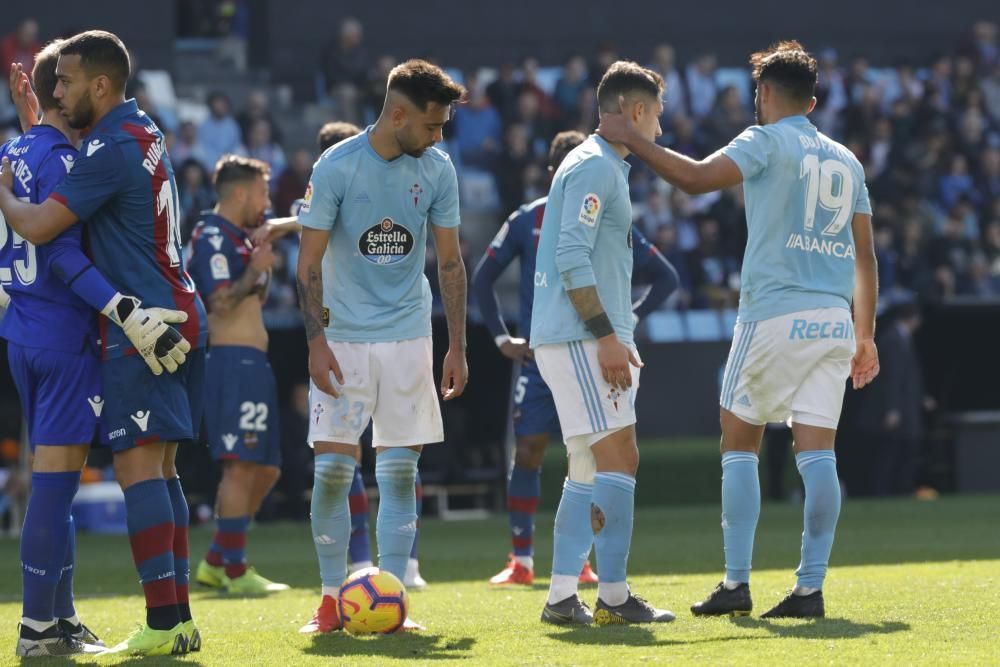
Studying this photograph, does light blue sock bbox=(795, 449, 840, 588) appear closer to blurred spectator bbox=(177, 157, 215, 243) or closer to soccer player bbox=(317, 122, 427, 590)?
soccer player bbox=(317, 122, 427, 590)

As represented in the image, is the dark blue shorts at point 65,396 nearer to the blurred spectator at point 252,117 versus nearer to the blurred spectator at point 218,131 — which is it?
the blurred spectator at point 218,131

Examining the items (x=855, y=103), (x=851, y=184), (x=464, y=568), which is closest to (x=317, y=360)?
(x=851, y=184)

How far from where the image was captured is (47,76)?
627 centimetres

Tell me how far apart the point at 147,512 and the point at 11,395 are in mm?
10491

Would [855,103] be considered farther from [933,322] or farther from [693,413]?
[693,413]

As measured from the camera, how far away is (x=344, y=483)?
6594 millimetres

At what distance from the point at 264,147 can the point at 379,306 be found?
1286 centimetres

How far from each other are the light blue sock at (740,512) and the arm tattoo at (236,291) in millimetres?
3719

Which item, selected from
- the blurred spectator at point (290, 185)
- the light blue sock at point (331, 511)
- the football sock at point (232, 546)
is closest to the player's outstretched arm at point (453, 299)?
the light blue sock at point (331, 511)

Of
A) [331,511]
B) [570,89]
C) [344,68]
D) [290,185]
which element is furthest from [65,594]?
[570,89]

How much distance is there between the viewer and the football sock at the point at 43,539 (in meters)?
5.94

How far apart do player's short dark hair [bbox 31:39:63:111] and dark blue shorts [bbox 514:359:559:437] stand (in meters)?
3.89

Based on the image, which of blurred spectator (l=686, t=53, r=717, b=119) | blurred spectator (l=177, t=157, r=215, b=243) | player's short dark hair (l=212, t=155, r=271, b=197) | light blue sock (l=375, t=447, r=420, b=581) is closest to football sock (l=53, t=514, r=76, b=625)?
light blue sock (l=375, t=447, r=420, b=581)

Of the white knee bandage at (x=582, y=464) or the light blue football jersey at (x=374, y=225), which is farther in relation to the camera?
the white knee bandage at (x=582, y=464)
